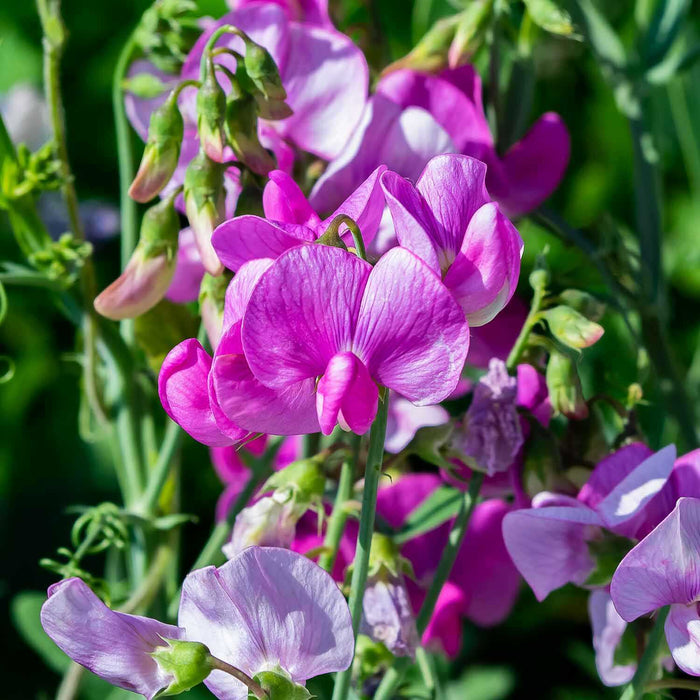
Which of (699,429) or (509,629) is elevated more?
(699,429)

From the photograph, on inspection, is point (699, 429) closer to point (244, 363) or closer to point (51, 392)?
point (244, 363)

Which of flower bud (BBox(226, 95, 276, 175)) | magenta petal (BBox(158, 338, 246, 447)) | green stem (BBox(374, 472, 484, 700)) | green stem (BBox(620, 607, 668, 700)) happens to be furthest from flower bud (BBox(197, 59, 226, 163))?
green stem (BBox(620, 607, 668, 700))

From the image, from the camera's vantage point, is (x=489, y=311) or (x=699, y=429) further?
(x=699, y=429)

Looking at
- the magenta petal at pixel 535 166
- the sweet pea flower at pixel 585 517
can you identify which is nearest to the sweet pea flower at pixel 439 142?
the magenta petal at pixel 535 166

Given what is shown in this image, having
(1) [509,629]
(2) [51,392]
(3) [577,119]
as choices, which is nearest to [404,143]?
(1) [509,629]

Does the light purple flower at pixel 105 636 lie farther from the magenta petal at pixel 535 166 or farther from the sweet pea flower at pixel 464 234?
the magenta petal at pixel 535 166

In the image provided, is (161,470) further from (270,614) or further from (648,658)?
(648,658)
